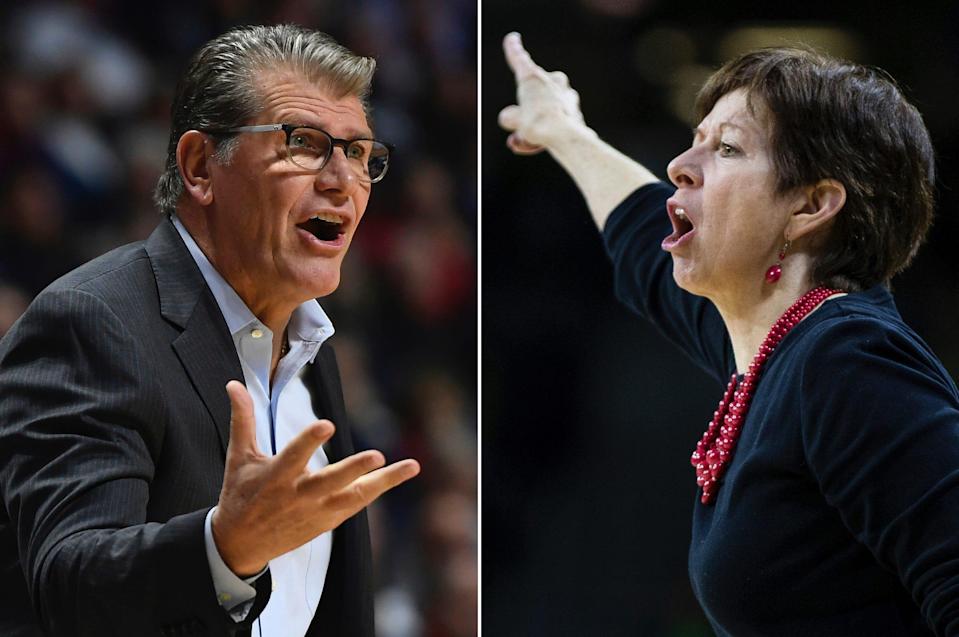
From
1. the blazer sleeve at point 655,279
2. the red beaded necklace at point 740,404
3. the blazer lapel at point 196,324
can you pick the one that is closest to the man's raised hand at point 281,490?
the blazer lapel at point 196,324

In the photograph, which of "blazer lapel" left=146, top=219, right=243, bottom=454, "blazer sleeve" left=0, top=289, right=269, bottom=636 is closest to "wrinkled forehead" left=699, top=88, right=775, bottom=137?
"blazer lapel" left=146, top=219, right=243, bottom=454

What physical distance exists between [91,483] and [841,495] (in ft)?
3.09

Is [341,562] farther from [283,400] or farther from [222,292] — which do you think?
[222,292]

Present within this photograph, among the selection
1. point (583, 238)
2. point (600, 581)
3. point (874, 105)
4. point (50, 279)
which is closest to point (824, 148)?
point (874, 105)

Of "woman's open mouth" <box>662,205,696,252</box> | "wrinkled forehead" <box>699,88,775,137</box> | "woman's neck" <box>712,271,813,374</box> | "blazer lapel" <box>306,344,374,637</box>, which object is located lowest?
"blazer lapel" <box>306,344,374,637</box>

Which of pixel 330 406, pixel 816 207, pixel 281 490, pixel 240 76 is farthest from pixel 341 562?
pixel 816 207

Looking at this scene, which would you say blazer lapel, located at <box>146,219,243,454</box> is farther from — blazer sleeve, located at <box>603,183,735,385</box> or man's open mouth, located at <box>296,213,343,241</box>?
blazer sleeve, located at <box>603,183,735,385</box>

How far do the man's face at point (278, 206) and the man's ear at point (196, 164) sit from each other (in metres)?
0.01

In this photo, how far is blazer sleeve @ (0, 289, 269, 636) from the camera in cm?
135

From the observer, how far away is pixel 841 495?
1.58m

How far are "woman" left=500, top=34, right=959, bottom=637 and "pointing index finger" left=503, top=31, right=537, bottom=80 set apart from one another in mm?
431

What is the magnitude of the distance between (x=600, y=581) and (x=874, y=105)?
1063mm

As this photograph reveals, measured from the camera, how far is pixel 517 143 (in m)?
2.37

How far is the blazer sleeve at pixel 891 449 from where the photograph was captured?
1512 millimetres
